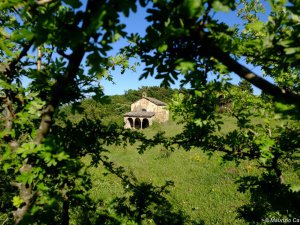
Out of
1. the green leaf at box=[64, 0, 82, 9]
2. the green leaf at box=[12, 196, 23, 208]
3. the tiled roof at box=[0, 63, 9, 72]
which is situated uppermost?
the tiled roof at box=[0, 63, 9, 72]

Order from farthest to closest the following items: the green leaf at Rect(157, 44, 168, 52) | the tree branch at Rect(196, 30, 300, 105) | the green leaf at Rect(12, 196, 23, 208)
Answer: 1. the green leaf at Rect(12, 196, 23, 208)
2. the green leaf at Rect(157, 44, 168, 52)
3. the tree branch at Rect(196, 30, 300, 105)

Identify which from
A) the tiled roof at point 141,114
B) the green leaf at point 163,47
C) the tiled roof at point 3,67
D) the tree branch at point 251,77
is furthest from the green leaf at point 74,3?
the tiled roof at point 141,114

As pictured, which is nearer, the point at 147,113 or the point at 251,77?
the point at 251,77

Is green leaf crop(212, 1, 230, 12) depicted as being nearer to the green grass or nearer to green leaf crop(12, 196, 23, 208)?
green leaf crop(12, 196, 23, 208)

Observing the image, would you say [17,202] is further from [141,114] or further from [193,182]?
[141,114]

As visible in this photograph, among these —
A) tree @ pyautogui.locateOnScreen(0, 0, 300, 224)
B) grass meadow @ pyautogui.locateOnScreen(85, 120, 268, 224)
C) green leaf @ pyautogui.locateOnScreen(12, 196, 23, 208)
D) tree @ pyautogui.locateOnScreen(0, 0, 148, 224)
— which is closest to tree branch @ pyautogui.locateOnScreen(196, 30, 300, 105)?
tree @ pyautogui.locateOnScreen(0, 0, 300, 224)

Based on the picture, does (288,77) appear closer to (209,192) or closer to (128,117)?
(209,192)

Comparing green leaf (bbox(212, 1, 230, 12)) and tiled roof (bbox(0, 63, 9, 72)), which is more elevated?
tiled roof (bbox(0, 63, 9, 72))

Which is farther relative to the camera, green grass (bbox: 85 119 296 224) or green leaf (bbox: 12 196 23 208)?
green grass (bbox: 85 119 296 224)

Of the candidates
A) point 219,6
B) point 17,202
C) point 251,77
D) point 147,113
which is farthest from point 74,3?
point 147,113

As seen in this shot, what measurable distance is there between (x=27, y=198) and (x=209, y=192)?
13861 mm

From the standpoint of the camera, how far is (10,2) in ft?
7.36

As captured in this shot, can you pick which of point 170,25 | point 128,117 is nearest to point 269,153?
point 170,25

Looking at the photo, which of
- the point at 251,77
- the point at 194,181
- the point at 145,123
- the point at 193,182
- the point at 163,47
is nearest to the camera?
the point at 251,77
